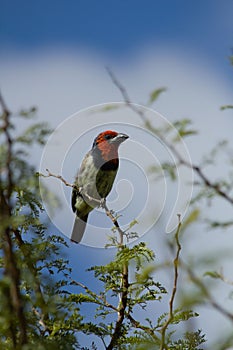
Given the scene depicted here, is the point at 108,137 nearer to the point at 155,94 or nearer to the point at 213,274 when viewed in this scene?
the point at 155,94

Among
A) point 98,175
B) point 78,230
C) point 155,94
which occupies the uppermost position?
point 98,175

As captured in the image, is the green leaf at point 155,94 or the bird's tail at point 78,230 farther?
the bird's tail at point 78,230

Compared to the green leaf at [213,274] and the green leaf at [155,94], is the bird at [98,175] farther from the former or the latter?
the green leaf at [213,274]

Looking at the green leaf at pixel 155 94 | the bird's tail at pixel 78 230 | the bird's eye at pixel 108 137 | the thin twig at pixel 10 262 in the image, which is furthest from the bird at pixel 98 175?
the thin twig at pixel 10 262

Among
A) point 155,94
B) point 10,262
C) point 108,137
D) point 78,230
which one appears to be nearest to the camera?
point 10,262

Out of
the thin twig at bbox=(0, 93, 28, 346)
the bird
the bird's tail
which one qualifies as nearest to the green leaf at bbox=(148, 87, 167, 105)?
the thin twig at bbox=(0, 93, 28, 346)

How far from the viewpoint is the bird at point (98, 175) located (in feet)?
21.3

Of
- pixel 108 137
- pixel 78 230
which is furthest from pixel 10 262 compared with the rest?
pixel 108 137

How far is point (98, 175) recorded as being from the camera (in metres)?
6.65

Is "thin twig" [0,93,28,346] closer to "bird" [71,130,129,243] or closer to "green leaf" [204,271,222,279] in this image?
"green leaf" [204,271,222,279]

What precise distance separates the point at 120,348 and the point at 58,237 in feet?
1.79

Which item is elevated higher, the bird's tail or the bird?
the bird

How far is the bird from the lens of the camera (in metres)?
6.50

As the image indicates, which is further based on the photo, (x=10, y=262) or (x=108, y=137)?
(x=108, y=137)
